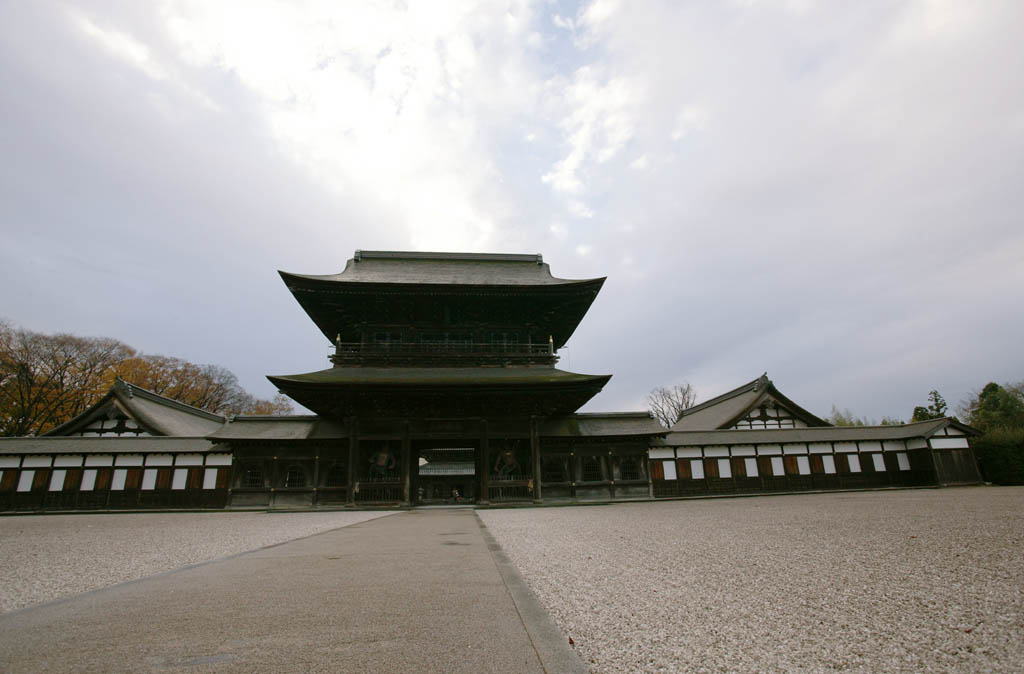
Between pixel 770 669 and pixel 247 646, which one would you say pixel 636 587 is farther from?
pixel 247 646

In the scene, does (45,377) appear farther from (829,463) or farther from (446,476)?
(829,463)

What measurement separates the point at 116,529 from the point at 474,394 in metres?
10.9

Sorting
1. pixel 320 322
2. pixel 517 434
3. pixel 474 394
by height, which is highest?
pixel 320 322

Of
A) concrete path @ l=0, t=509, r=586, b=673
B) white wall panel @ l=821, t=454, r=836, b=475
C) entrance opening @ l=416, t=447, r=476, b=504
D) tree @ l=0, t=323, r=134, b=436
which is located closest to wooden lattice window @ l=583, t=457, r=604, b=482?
white wall panel @ l=821, t=454, r=836, b=475

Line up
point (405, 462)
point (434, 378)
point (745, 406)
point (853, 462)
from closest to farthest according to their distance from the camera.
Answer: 1. point (434, 378)
2. point (405, 462)
3. point (853, 462)
4. point (745, 406)

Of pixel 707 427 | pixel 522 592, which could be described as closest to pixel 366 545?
pixel 522 592

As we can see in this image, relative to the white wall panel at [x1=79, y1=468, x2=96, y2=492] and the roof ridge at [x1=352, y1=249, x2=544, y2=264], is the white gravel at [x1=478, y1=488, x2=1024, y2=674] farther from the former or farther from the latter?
the white wall panel at [x1=79, y1=468, x2=96, y2=492]

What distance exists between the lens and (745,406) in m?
25.9

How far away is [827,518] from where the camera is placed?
1040 cm

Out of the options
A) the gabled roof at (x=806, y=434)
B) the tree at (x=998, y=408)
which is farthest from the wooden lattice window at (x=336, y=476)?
the tree at (x=998, y=408)

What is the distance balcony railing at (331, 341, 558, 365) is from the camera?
19203 millimetres

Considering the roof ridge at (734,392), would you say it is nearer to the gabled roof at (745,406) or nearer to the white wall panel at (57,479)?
the gabled roof at (745,406)

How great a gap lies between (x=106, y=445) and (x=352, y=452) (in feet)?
41.7

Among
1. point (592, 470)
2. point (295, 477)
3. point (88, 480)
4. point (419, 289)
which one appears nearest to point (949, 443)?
point (592, 470)
